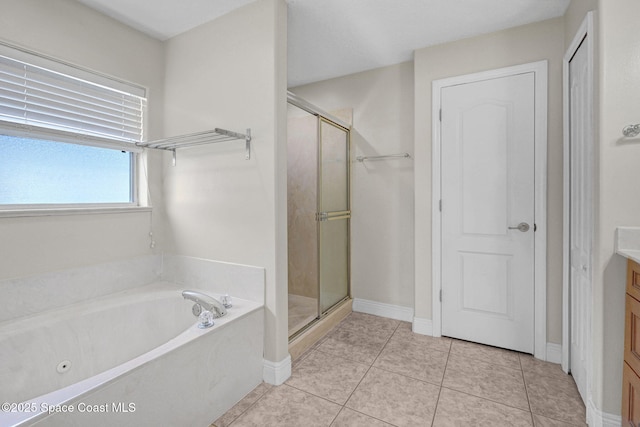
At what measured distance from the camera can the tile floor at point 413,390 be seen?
4.93 feet

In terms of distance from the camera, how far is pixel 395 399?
1.65m

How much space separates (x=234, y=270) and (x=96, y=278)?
2.99 ft

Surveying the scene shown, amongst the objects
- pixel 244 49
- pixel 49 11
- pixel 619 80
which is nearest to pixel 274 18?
pixel 244 49

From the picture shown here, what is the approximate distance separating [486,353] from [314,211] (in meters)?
1.66

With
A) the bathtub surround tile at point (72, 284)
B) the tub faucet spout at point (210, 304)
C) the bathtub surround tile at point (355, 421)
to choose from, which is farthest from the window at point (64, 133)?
the bathtub surround tile at point (355, 421)

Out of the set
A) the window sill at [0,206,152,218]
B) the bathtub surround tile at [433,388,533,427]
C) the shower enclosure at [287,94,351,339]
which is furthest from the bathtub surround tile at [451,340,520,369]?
the window sill at [0,206,152,218]

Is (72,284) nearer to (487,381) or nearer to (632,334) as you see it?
(487,381)

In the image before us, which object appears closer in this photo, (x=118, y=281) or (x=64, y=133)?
(x=64, y=133)

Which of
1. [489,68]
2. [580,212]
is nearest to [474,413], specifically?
[580,212]

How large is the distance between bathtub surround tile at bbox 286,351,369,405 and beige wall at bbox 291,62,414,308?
97cm

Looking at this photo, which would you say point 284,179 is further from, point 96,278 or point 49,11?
point 49,11

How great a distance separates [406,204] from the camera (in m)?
2.72

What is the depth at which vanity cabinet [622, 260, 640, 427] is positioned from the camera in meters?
1.20

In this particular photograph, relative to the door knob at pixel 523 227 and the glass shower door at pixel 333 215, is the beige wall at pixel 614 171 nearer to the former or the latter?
the door knob at pixel 523 227
